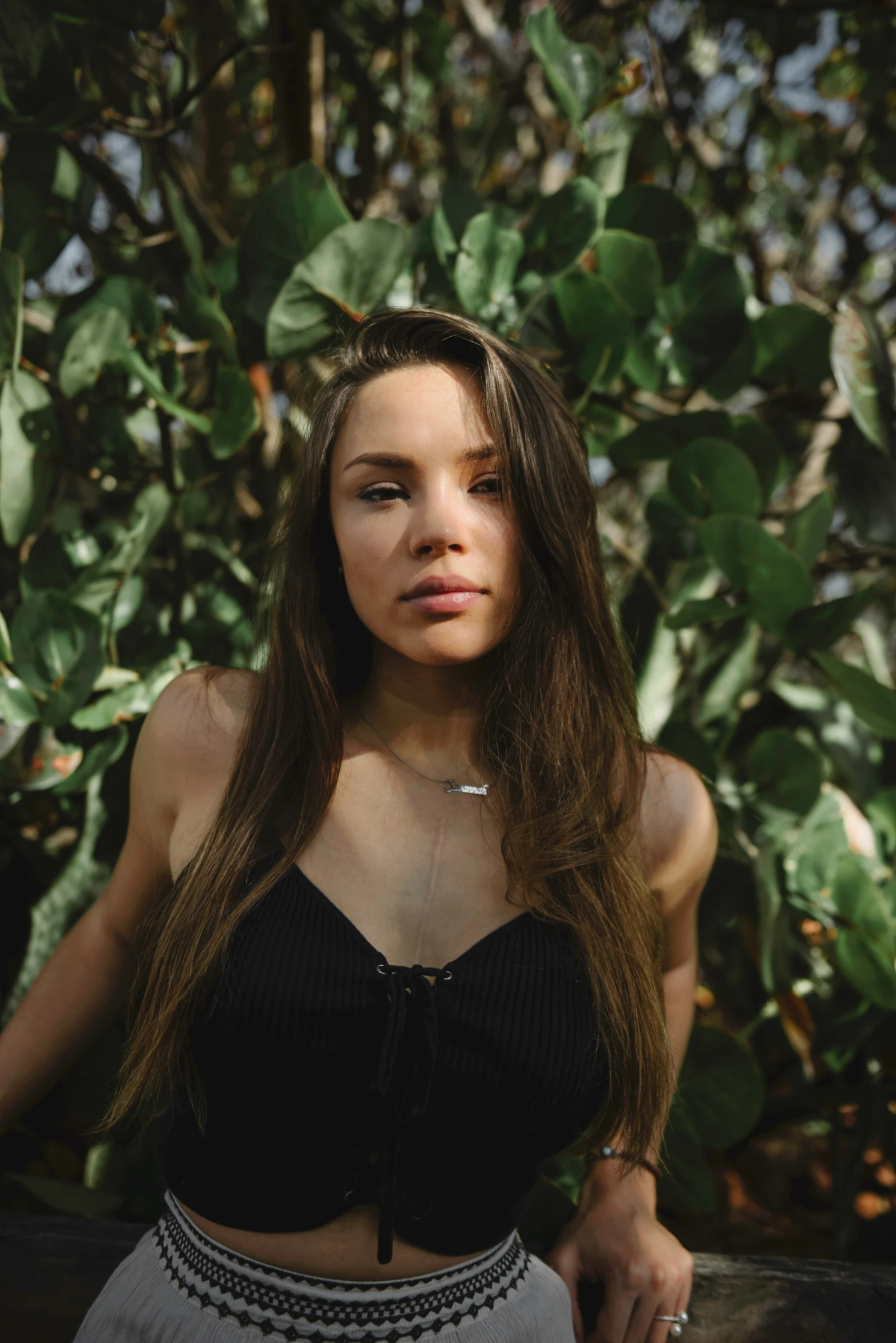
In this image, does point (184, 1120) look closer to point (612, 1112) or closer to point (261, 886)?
point (261, 886)

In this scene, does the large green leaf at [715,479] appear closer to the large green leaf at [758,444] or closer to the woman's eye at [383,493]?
the large green leaf at [758,444]

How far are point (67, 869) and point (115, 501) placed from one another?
53cm

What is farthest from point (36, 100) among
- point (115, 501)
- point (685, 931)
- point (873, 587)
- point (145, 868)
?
point (685, 931)

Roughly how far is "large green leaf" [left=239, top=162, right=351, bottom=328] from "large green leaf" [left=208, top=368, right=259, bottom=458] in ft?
0.27

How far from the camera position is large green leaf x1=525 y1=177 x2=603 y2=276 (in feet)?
3.72

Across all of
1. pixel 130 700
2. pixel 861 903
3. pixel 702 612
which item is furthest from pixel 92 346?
pixel 861 903

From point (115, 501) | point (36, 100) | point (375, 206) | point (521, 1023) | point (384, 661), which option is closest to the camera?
point (521, 1023)

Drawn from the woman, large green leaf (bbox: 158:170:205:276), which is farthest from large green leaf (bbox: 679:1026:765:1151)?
large green leaf (bbox: 158:170:205:276)

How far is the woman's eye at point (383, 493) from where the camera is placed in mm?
873

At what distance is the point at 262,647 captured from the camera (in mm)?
1205

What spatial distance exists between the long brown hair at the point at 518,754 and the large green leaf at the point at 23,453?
0.34 meters

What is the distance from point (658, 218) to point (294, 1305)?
3.97ft

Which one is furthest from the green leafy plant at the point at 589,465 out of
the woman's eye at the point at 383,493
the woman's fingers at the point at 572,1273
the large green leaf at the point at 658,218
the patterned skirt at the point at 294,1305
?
the woman's eye at the point at 383,493

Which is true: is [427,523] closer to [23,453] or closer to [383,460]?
[383,460]
